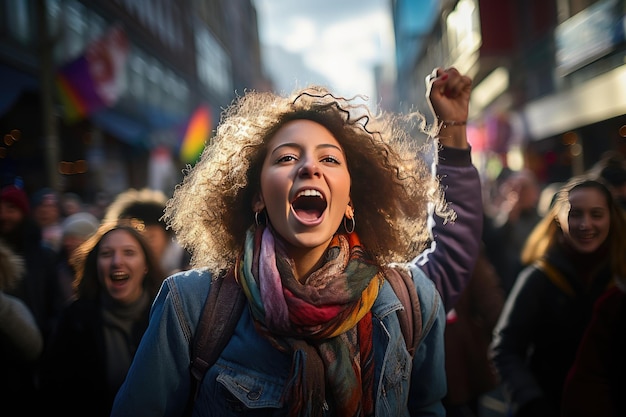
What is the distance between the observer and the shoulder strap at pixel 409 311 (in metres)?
1.84

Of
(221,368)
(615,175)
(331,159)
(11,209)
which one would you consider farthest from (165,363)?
(615,175)

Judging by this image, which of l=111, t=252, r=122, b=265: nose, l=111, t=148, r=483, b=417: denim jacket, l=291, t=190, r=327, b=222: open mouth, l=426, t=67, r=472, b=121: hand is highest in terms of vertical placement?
l=426, t=67, r=472, b=121: hand

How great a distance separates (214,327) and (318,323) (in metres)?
0.33

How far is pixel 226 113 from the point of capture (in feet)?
7.34

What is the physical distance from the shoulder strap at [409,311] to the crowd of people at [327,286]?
2cm

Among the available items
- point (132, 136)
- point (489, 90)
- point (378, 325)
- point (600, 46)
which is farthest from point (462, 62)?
point (378, 325)

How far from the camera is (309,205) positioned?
1.89 metres

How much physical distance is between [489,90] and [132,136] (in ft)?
46.9

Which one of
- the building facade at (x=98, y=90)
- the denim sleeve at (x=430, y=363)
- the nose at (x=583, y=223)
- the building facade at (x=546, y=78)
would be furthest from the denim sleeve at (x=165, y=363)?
the building facade at (x=546, y=78)

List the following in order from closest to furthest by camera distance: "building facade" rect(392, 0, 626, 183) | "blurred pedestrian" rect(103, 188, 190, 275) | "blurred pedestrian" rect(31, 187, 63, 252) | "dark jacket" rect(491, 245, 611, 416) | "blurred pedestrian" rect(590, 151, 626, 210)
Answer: "dark jacket" rect(491, 245, 611, 416), "blurred pedestrian" rect(103, 188, 190, 275), "blurred pedestrian" rect(590, 151, 626, 210), "blurred pedestrian" rect(31, 187, 63, 252), "building facade" rect(392, 0, 626, 183)

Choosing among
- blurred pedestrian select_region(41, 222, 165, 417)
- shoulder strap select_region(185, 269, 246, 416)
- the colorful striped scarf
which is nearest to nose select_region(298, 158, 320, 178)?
the colorful striped scarf

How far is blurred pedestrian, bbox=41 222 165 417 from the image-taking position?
2.71m

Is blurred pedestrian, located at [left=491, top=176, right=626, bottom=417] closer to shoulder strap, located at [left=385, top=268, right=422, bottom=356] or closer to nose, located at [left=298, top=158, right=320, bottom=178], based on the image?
shoulder strap, located at [left=385, top=268, right=422, bottom=356]

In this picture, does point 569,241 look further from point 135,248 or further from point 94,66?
point 94,66
